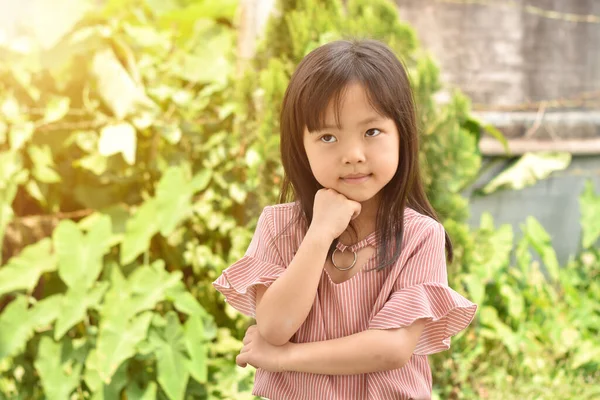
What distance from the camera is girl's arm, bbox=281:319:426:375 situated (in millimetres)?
1254

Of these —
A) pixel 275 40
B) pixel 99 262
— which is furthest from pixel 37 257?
pixel 275 40

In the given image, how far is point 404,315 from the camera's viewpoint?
1.27 meters

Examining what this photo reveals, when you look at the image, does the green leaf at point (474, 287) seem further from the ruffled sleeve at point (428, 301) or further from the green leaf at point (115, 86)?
the ruffled sleeve at point (428, 301)

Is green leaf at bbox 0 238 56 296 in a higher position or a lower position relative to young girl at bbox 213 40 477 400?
lower

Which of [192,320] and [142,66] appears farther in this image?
[142,66]

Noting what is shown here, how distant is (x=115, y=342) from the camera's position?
2.74m

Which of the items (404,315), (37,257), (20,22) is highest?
(20,22)

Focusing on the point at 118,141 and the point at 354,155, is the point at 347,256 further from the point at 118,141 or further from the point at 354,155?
the point at 118,141

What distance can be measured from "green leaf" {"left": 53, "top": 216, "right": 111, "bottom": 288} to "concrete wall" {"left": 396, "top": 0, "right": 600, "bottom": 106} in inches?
83.0

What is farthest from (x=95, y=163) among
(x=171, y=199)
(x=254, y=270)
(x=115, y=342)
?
(x=254, y=270)

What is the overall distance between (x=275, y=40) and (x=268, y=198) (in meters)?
0.64

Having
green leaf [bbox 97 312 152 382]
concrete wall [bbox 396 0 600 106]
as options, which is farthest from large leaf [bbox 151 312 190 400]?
concrete wall [bbox 396 0 600 106]

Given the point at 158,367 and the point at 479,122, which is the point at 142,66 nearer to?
the point at 158,367

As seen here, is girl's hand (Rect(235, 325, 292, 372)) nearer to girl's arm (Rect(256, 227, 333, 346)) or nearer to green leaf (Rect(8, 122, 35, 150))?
girl's arm (Rect(256, 227, 333, 346))
